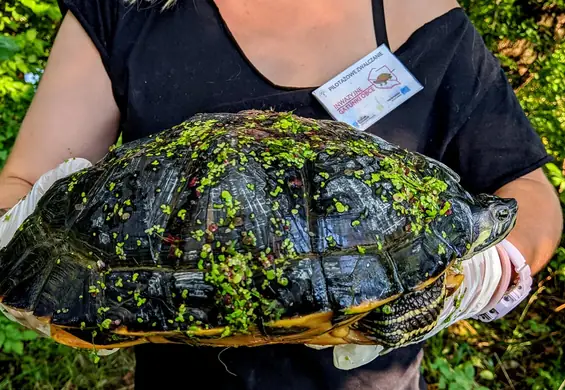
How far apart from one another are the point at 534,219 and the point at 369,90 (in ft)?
2.06

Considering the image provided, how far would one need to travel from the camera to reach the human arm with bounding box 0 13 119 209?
146cm

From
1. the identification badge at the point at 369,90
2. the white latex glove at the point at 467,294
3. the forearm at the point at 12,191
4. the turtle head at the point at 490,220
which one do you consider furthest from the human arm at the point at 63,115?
the turtle head at the point at 490,220

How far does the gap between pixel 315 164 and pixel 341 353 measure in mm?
553

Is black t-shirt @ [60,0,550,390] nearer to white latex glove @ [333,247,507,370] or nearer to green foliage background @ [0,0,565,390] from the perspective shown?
white latex glove @ [333,247,507,370]

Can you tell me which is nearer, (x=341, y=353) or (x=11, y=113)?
(x=341, y=353)

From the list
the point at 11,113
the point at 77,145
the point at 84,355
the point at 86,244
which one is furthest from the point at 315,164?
the point at 11,113

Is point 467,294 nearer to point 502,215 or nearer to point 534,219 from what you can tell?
point 502,215

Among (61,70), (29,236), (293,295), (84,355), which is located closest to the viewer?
(293,295)

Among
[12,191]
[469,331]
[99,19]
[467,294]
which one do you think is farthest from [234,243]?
[469,331]

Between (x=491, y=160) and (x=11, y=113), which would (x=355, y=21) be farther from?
(x=11, y=113)

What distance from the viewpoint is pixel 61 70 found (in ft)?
4.91

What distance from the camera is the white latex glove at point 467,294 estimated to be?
1.31 metres

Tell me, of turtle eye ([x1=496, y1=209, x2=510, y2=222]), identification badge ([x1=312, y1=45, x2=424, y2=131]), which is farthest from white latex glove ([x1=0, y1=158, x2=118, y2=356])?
turtle eye ([x1=496, y1=209, x2=510, y2=222])

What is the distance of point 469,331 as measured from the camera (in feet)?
9.24
